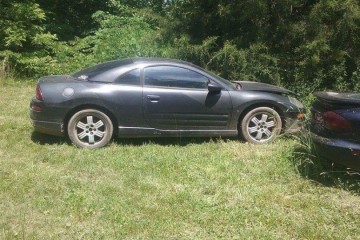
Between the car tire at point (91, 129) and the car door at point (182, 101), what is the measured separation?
64 centimetres

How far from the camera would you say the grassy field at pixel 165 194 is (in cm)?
402

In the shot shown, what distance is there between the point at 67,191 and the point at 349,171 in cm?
348

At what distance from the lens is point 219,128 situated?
6664 millimetres

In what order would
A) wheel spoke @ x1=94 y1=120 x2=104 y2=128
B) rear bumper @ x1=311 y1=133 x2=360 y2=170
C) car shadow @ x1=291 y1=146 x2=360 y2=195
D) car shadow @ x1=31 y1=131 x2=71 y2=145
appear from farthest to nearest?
1. car shadow @ x1=31 y1=131 x2=71 y2=145
2. wheel spoke @ x1=94 y1=120 x2=104 y2=128
3. car shadow @ x1=291 y1=146 x2=360 y2=195
4. rear bumper @ x1=311 y1=133 x2=360 y2=170

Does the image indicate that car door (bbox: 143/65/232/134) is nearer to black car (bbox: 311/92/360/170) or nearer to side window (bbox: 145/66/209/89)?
side window (bbox: 145/66/209/89)

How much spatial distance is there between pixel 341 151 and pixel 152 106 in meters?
2.80

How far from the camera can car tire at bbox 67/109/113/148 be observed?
6301mm

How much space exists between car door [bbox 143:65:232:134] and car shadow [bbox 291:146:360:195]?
1.36 meters

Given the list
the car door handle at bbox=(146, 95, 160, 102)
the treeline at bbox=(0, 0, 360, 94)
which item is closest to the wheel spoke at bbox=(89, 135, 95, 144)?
the car door handle at bbox=(146, 95, 160, 102)

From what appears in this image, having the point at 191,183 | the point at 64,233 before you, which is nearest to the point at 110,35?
the point at 191,183

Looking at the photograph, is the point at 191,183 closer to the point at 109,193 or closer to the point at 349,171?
the point at 109,193

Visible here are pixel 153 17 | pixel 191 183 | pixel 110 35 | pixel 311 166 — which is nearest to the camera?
pixel 191 183

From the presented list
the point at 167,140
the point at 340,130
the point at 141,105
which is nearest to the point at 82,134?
the point at 141,105

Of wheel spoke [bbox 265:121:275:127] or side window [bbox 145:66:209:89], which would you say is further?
wheel spoke [bbox 265:121:275:127]
